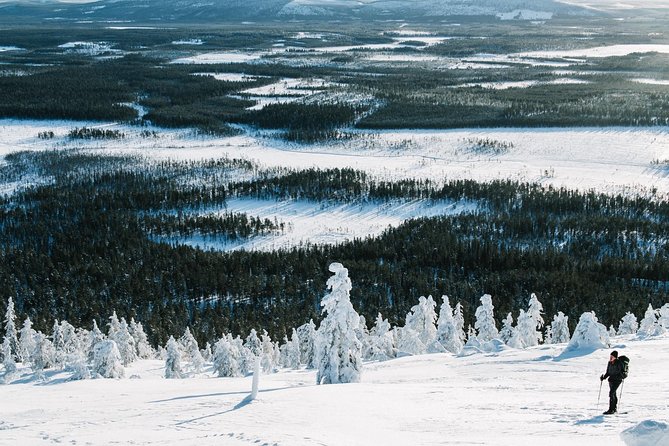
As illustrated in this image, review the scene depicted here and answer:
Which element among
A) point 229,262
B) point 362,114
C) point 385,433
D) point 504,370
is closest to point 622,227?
point 229,262

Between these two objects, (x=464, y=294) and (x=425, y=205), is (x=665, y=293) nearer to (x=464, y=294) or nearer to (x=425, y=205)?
(x=464, y=294)

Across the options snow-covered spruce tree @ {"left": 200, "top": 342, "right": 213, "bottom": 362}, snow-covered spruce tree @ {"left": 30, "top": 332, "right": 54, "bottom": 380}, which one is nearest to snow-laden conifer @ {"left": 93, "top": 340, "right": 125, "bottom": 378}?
snow-covered spruce tree @ {"left": 30, "top": 332, "right": 54, "bottom": 380}

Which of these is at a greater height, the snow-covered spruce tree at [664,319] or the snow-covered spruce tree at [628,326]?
the snow-covered spruce tree at [664,319]

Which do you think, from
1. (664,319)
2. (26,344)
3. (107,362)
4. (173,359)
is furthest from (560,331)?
(26,344)

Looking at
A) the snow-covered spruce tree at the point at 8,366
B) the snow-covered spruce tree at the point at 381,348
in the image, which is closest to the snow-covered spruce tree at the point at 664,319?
the snow-covered spruce tree at the point at 381,348

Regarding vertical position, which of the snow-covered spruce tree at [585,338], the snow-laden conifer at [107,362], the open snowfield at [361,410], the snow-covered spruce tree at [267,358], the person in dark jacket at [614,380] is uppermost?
the person in dark jacket at [614,380]

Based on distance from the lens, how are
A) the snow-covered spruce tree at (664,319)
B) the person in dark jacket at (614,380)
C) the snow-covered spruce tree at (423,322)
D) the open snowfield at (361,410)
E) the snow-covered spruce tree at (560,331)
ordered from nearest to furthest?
the open snowfield at (361,410), the person in dark jacket at (614,380), the snow-covered spruce tree at (664,319), the snow-covered spruce tree at (560,331), the snow-covered spruce tree at (423,322)

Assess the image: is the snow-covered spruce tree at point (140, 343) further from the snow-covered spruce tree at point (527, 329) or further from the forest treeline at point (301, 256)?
the snow-covered spruce tree at point (527, 329)
